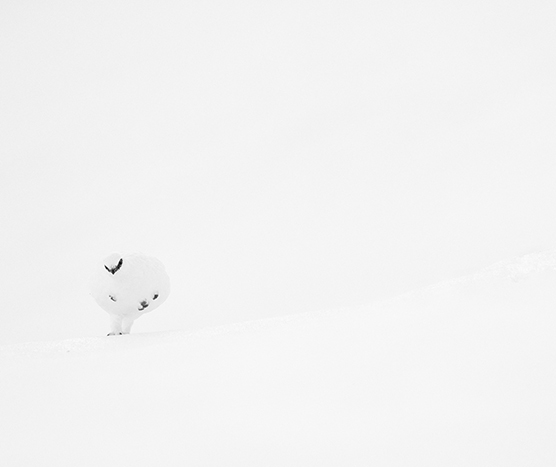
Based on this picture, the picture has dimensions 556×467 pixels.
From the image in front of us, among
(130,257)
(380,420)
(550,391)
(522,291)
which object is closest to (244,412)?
(380,420)

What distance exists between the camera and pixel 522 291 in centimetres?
629

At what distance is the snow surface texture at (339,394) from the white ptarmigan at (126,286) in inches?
131

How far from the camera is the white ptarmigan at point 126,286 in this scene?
35.3ft

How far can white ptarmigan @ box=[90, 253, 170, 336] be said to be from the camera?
10.8 meters

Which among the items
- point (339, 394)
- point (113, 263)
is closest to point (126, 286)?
point (113, 263)

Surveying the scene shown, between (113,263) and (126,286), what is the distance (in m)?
0.63

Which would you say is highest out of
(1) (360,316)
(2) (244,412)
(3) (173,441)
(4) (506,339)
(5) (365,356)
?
(1) (360,316)

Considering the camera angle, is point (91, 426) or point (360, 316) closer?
point (91, 426)

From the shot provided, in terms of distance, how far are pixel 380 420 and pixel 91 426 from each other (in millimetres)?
3407

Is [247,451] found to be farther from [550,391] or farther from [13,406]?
[13,406]

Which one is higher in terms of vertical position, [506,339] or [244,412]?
[506,339]

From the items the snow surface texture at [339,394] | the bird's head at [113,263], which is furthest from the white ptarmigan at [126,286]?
the snow surface texture at [339,394]

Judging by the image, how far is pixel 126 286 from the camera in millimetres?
10797

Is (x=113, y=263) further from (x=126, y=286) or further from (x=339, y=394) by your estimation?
(x=339, y=394)
